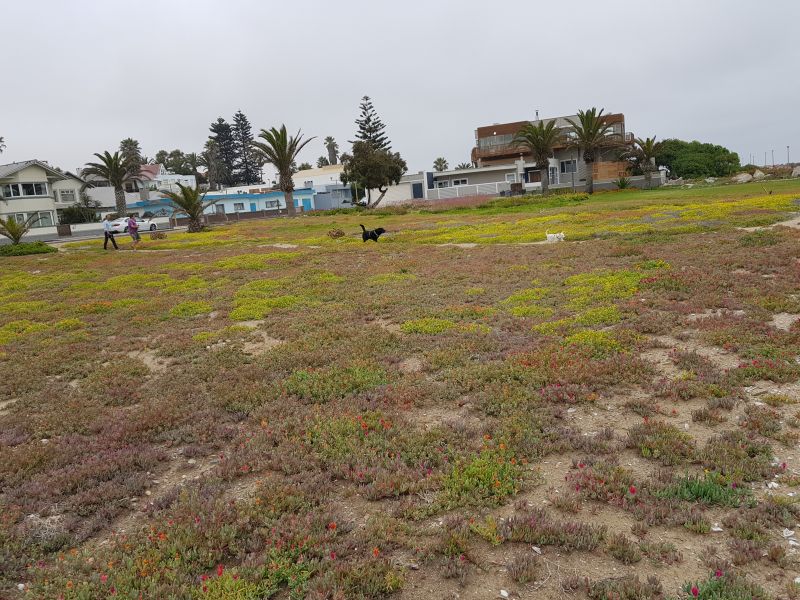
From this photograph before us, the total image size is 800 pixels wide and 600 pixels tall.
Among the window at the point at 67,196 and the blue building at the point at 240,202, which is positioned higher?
the window at the point at 67,196

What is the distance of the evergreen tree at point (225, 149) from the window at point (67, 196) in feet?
145

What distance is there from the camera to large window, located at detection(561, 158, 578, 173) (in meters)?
71.8

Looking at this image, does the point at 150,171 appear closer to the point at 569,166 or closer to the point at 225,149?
the point at 225,149

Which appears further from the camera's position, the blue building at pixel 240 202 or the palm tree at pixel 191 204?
the blue building at pixel 240 202

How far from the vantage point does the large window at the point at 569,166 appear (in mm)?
71750

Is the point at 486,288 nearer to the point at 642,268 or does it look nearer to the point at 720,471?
the point at 642,268

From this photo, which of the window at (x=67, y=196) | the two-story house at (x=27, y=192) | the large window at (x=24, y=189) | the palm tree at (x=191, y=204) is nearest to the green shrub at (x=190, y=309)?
the palm tree at (x=191, y=204)

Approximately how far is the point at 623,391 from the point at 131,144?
13577 centimetres

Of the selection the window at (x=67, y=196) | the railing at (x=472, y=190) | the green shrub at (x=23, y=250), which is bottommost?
the green shrub at (x=23, y=250)

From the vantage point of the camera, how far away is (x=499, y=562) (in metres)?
4.04

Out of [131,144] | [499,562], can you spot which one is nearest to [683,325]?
[499,562]

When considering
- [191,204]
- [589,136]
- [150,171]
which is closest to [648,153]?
[589,136]

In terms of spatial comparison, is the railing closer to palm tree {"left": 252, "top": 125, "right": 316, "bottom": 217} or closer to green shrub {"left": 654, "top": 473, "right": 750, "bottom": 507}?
palm tree {"left": 252, "top": 125, "right": 316, "bottom": 217}

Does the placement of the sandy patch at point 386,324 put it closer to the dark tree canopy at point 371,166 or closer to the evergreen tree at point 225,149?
the dark tree canopy at point 371,166
